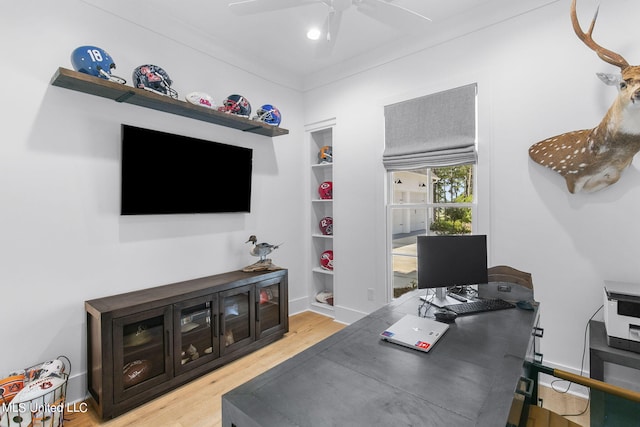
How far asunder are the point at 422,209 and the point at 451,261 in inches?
53.5

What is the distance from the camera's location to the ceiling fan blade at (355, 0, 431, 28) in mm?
1960

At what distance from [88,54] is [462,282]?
2923 mm

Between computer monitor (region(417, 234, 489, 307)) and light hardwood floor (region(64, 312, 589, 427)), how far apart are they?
3.96 ft

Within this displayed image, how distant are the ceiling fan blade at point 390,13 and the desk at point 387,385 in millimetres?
1997

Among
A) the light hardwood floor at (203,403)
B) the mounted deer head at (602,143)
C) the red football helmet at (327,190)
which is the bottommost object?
the light hardwood floor at (203,403)

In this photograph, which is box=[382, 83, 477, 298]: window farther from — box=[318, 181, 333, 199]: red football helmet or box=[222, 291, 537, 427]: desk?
box=[222, 291, 537, 427]: desk

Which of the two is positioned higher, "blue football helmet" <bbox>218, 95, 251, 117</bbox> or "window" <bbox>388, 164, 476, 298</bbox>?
"blue football helmet" <bbox>218, 95, 251, 117</bbox>

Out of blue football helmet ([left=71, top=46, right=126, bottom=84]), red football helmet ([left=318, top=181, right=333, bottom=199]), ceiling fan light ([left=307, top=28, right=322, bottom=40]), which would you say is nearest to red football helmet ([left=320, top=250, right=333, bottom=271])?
red football helmet ([left=318, top=181, right=333, bottom=199])

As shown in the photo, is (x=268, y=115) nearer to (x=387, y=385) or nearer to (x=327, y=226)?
(x=327, y=226)

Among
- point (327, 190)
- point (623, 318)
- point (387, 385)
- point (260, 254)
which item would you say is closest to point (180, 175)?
point (260, 254)

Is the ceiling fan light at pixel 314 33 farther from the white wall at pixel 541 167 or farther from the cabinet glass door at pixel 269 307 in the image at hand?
the cabinet glass door at pixel 269 307

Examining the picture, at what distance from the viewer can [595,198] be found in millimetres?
2172

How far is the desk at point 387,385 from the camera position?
0.88 metres

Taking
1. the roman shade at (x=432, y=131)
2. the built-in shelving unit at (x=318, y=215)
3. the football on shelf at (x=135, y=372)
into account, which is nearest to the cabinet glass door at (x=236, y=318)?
the football on shelf at (x=135, y=372)
